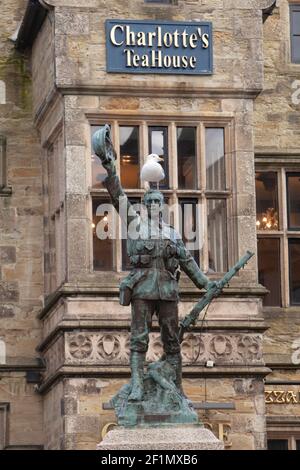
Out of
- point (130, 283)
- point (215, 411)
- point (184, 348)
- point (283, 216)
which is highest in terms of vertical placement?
point (283, 216)

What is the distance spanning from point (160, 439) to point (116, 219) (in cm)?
835

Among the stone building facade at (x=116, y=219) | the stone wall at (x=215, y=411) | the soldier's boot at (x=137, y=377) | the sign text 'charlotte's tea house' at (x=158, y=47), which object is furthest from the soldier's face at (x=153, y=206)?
the sign text 'charlotte's tea house' at (x=158, y=47)

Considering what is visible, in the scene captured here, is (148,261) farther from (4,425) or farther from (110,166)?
(4,425)

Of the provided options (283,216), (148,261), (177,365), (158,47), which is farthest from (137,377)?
(283,216)

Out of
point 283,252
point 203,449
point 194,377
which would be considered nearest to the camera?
point 203,449

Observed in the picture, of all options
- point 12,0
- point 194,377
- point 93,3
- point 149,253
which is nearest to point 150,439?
point 149,253

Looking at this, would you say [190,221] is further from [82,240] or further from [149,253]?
[149,253]

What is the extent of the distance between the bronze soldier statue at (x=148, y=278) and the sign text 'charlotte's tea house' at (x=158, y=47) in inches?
295

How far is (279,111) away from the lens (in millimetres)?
30641

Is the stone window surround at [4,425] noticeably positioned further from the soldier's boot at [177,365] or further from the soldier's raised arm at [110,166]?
the soldier's raised arm at [110,166]

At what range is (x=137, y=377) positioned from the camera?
67.8 ft

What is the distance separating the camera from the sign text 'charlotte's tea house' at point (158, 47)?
28.2 meters

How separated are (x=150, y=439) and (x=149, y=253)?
194cm

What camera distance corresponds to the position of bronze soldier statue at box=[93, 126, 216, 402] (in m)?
20.6
